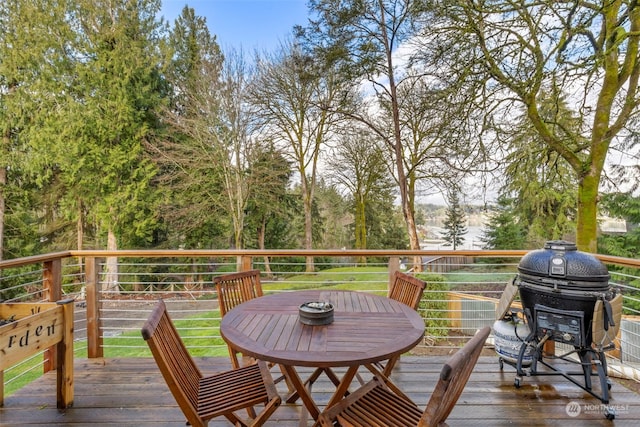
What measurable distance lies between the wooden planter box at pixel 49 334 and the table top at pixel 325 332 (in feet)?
3.87

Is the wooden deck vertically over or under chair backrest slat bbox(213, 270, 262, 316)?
under

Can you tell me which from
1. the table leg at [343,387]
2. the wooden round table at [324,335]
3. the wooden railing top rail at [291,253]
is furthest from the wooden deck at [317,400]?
the wooden railing top rail at [291,253]

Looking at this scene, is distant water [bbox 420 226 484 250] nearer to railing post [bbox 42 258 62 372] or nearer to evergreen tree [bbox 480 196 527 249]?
evergreen tree [bbox 480 196 527 249]

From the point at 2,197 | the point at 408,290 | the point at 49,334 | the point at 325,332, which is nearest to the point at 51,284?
the point at 49,334

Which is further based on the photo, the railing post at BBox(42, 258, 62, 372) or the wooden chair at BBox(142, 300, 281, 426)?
the railing post at BBox(42, 258, 62, 372)

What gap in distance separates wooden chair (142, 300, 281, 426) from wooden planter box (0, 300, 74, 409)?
0.95 metres

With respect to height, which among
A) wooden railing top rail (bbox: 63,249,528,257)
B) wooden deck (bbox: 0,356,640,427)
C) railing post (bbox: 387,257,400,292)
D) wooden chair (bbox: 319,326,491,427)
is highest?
wooden railing top rail (bbox: 63,249,528,257)

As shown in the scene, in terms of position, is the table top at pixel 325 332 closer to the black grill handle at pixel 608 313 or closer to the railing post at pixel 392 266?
the railing post at pixel 392 266

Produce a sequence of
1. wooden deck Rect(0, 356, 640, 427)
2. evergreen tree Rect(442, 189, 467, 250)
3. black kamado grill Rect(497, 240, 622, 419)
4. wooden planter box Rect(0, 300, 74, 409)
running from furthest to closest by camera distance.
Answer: evergreen tree Rect(442, 189, 467, 250) → black kamado grill Rect(497, 240, 622, 419) → wooden deck Rect(0, 356, 640, 427) → wooden planter box Rect(0, 300, 74, 409)

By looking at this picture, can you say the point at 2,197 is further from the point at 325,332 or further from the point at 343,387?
the point at 343,387

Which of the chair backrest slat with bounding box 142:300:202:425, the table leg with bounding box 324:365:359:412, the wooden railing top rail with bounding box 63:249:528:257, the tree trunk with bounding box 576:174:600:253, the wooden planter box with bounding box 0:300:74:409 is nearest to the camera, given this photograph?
the chair backrest slat with bounding box 142:300:202:425

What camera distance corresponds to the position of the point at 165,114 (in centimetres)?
1088

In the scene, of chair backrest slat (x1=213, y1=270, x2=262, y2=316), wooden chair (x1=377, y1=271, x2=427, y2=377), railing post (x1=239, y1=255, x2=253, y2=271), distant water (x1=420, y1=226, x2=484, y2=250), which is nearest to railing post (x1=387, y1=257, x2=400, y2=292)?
wooden chair (x1=377, y1=271, x2=427, y2=377)

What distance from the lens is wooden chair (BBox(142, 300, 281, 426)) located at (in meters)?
1.35
